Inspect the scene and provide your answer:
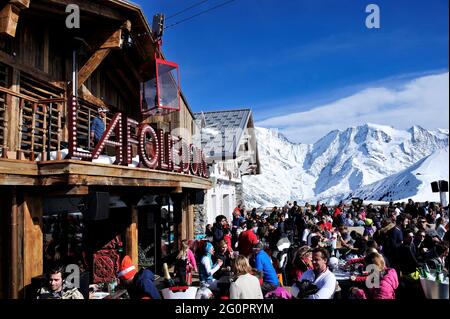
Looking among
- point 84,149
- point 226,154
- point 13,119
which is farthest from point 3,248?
point 226,154

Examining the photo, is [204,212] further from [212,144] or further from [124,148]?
[124,148]

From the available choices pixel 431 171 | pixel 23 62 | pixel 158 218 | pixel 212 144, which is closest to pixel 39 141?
pixel 23 62

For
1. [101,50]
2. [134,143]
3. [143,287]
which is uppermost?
[101,50]

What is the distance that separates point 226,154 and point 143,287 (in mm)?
16698

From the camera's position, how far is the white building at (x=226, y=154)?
20998mm

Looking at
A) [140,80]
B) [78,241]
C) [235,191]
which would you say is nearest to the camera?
[78,241]

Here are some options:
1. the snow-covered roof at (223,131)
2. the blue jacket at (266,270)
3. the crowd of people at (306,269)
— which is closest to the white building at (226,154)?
the snow-covered roof at (223,131)

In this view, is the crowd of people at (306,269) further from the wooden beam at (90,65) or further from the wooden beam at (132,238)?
the wooden beam at (90,65)

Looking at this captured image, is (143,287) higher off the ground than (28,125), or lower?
lower

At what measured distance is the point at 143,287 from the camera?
504 centimetres

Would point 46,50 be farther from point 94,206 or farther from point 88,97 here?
point 94,206

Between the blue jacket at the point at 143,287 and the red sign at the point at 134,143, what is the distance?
6.62ft
